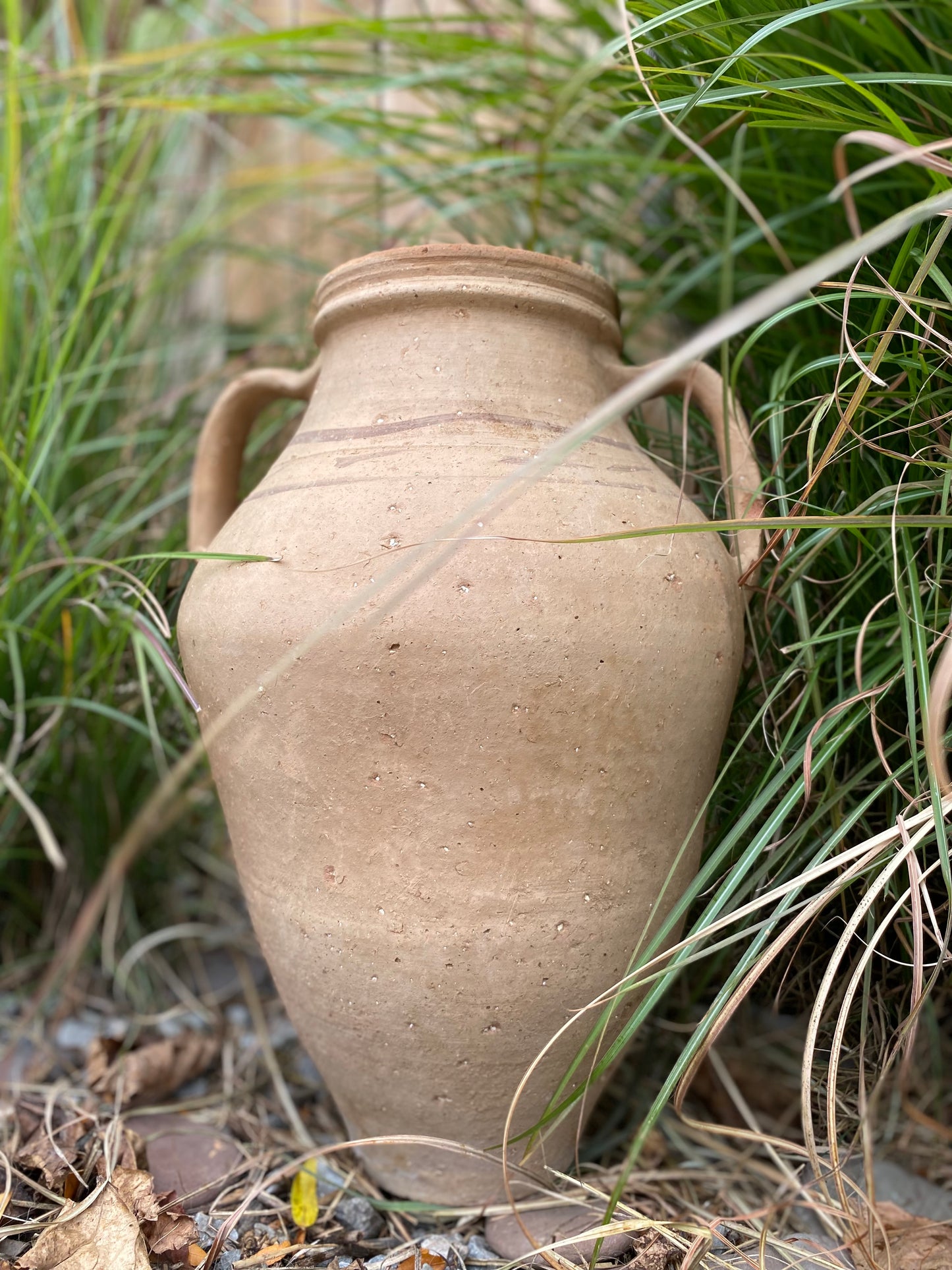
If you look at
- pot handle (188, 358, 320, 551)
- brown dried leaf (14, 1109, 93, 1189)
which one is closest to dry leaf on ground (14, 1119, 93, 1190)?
brown dried leaf (14, 1109, 93, 1189)

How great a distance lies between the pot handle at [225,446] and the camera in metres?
1.11

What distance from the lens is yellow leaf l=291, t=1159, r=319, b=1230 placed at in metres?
0.93

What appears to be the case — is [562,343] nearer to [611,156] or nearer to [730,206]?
[730,206]

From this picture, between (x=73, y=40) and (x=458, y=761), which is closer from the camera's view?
(x=458, y=761)

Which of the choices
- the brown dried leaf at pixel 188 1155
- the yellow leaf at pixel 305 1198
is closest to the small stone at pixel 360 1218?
the yellow leaf at pixel 305 1198

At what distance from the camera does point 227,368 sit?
1.57 metres

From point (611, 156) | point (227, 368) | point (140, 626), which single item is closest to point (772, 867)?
point (140, 626)

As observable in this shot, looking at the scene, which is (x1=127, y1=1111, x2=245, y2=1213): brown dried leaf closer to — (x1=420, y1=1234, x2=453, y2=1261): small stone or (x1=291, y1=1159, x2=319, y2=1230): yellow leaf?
(x1=291, y1=1159, x2=319, y2=1230): yellow leaf

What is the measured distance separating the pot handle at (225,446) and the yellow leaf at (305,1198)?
681 millimetres

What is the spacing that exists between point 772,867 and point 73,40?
184 cm

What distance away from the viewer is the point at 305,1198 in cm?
95

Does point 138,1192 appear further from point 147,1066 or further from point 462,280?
point 462,280

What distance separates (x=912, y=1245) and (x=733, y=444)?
2.50 ft

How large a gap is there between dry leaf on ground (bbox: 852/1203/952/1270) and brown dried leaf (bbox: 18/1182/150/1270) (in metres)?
0.61
